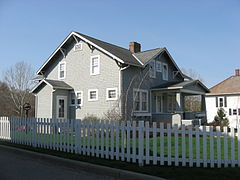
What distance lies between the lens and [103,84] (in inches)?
701

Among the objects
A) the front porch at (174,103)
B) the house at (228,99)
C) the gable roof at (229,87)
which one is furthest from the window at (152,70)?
the gable roof at (229,87)

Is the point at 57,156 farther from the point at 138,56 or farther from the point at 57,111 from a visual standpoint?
the point at 138,56

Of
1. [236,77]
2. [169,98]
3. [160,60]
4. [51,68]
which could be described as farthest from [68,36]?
[236,77]

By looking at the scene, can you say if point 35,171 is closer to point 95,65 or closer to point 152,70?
point 95,65

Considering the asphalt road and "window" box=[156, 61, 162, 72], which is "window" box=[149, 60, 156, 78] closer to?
"window" box=[156, 61, 162, 72]

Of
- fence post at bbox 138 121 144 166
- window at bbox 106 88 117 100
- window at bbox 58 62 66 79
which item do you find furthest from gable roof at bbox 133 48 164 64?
fence post at bbox 138 121 144 166

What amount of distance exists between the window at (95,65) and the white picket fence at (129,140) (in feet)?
27.7

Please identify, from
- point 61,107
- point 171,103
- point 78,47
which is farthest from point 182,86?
point 61,107

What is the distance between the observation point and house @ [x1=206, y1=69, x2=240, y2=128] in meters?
27.6

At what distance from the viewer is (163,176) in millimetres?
5164

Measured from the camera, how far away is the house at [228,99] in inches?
1085

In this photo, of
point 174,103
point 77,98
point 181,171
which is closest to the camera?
point 181,171

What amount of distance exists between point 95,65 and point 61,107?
15.6ft

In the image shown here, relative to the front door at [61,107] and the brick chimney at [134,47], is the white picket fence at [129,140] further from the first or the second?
the brick chimney at [134,47]
